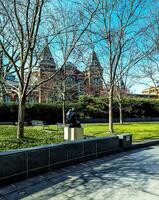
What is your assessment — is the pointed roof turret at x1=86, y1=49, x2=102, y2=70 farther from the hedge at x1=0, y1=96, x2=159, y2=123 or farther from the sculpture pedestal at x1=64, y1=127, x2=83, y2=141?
the hedge at x1=0, y1=96, x2=159, y2=123

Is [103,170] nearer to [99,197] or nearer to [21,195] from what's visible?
[99,197]

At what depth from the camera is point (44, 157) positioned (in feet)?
25.2

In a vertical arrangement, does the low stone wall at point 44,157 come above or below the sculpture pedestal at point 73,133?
below

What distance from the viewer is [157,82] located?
20.8 metres

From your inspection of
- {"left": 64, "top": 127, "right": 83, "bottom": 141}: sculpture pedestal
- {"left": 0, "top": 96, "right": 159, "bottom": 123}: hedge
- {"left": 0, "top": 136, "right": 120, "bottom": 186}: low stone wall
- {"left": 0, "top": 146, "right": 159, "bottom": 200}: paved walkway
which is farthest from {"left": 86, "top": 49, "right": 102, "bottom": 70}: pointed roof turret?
{"left": 0, "top": 96, "right": 159, "bottom": 123}: hedge

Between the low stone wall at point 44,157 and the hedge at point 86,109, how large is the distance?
20864 mm

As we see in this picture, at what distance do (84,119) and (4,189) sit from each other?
29.0m

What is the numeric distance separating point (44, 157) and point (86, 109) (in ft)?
93.2

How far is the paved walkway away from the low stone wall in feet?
0.74

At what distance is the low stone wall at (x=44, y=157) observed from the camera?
260 inches

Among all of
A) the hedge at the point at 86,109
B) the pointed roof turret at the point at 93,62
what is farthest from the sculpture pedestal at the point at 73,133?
the hedge at the point at 86,109

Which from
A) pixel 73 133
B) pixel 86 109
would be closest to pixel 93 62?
pixel 73 133

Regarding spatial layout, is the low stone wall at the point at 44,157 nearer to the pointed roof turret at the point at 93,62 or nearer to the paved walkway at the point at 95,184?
the paved walkway at the point at 95,184

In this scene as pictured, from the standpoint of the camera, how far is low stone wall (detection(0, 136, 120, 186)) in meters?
6.62
